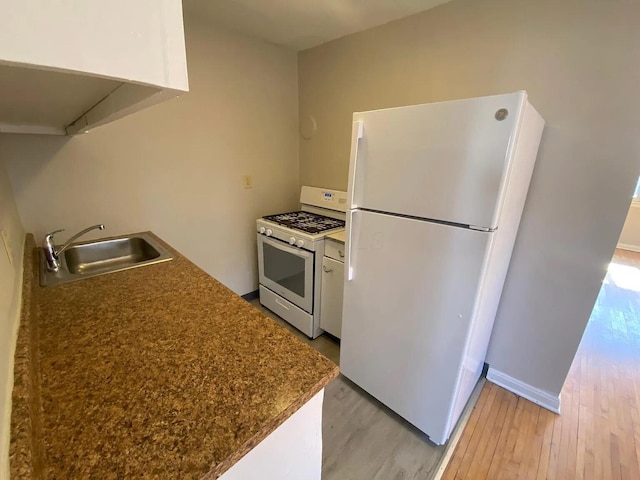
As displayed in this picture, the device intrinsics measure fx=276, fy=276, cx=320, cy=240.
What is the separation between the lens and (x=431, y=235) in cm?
130

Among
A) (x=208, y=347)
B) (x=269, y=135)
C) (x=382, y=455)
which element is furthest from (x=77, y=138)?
(x=382, y=455)

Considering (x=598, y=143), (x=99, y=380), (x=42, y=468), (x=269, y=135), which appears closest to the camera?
(x=42, y=468)

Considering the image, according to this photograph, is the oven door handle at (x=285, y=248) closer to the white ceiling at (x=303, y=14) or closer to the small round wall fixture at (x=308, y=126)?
the small round wall fixture at (x=308, y=126)

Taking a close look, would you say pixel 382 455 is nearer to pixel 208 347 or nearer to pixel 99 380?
pixel 208 347

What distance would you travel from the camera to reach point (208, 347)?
0.81 metres

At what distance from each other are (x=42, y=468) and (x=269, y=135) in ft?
Result: 8.29

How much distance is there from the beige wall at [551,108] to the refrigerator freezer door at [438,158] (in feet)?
2.44

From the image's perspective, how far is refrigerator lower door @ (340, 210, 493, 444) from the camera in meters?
1.26

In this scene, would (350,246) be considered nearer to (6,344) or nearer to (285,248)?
(285,248)

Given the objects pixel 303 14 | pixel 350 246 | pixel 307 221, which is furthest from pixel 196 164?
pixel 350 246

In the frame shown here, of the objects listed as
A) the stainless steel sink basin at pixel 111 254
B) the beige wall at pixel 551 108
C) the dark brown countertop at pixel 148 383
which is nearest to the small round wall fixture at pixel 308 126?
the beige wall at pixel 551 108

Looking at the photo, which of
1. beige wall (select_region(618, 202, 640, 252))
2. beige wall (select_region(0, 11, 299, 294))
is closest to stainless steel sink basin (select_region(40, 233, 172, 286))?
beige wall (select_region(0, 11, 299, 294))

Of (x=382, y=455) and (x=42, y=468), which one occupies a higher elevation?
(x=42, y=468)

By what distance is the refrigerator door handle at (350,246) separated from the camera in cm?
156
